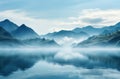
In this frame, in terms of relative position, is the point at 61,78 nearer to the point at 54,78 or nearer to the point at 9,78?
the point at 54,78

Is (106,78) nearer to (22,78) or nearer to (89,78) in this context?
(89,78)

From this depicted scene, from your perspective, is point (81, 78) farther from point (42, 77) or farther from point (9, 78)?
point (9, 78)

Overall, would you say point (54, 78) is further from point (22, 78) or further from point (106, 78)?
point (106, 78)

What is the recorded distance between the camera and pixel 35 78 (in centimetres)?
6431

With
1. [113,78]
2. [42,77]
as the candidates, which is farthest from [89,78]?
[42,77]

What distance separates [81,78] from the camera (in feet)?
210

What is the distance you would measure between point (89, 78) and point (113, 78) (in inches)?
231

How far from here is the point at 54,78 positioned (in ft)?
214

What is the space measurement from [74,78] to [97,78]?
578 cm

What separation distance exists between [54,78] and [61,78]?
1.87 metres

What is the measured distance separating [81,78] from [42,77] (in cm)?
1033

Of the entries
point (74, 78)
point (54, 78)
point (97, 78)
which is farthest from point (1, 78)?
point (97, 78)

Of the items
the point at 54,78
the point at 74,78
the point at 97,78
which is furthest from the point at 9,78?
the point at 97,78

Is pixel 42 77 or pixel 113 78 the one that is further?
pixel 42 77
